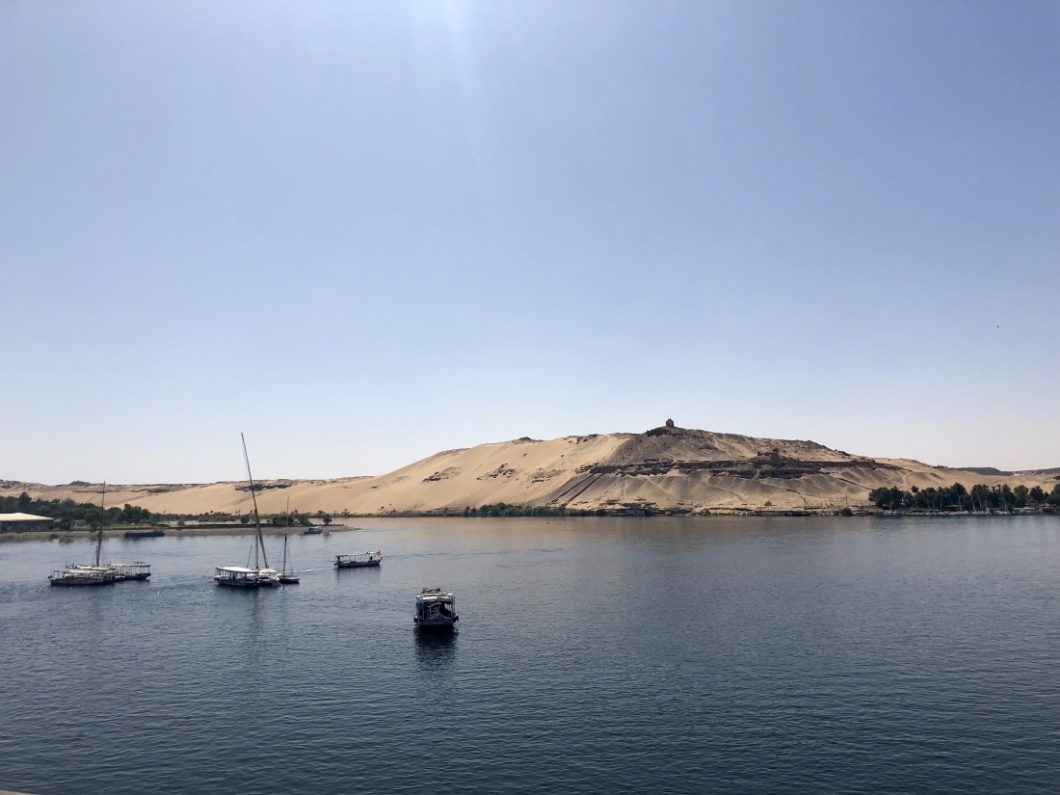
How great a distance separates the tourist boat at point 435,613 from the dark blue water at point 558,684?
1755 millimetres

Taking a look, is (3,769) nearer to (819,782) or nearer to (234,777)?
(234,777)

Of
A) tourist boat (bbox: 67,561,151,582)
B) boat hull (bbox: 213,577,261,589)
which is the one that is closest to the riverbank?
tourist boat (bbox: 67,561,151,582)

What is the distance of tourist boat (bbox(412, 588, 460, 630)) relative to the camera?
63188 mm

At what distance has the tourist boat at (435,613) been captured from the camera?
2488 inches

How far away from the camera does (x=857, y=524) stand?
164 m

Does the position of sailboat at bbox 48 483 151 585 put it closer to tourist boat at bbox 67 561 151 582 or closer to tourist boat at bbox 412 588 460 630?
tourist boat at bbox 67 561 151 582

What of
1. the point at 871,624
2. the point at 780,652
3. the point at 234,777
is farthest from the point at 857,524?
the point at 234,777

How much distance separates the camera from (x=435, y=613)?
64.0m

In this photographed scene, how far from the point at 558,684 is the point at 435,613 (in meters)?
19.8

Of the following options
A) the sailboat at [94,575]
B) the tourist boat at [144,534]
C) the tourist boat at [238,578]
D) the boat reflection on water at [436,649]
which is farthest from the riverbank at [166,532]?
the boat reflection on water at [436,649]

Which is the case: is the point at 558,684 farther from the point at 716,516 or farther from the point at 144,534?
the point at 144,534

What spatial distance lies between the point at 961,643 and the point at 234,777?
50625 millimetres

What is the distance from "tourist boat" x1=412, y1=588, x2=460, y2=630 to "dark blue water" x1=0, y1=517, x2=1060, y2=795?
1.75 meters

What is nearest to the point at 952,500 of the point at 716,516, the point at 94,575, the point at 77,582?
the point at 716,516
